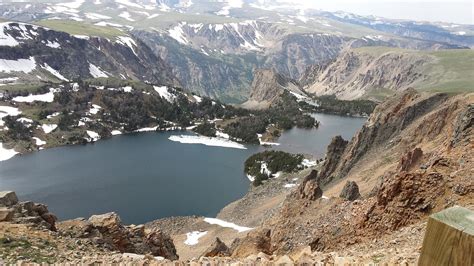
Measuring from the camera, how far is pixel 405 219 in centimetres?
2286

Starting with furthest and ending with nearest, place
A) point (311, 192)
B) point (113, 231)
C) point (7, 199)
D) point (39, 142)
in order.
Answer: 1. point (39, 142)
2. point (311, 192)
3. point (113, 231)
4. point (7, 199)

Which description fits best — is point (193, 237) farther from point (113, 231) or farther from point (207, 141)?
point (207, 141)

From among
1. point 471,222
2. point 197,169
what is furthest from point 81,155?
point 471,222

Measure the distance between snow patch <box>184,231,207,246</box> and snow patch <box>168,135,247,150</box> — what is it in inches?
4156

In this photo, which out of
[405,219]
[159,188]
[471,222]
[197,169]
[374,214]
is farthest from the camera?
[197,169]

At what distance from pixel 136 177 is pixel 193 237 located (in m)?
64.9

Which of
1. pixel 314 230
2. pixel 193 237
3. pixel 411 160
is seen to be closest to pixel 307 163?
pixel 193 237

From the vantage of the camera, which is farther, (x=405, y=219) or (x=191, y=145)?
(x=191, y=145)

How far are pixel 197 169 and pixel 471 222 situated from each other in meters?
134

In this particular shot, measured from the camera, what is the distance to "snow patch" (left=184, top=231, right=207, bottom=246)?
206 ft

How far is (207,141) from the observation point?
185 meters

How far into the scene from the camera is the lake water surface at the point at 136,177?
10194 centimetres

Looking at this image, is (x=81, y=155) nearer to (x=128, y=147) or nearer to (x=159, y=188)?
(x=128, y=147)

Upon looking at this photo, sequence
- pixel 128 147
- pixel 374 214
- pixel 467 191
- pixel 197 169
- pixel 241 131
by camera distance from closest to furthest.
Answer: pixel 467 191, pixel 374 214, pixel 197 169, pixel 128 147, pixel 241 131
